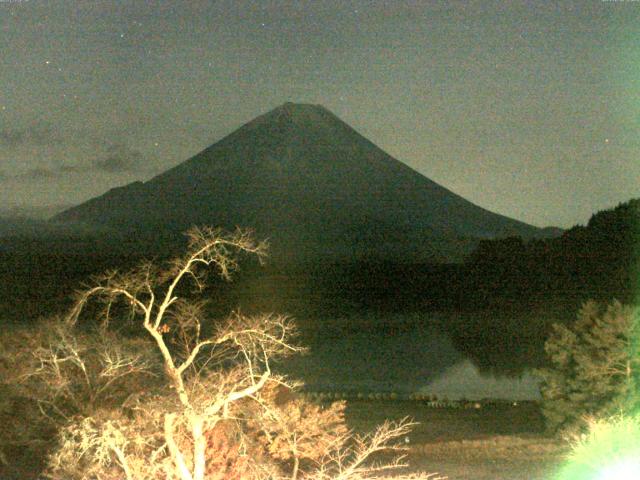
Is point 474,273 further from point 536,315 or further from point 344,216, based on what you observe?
point 344,216

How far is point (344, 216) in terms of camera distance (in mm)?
122750

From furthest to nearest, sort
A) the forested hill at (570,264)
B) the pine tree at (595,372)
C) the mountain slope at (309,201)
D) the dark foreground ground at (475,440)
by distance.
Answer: the mountain slope at (309,201) < the forested hill at (570,264) < the pine tree at (595,372) < the dark foreground ground at (475,440)

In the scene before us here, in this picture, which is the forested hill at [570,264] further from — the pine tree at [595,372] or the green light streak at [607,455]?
the green light streak at [607,455]

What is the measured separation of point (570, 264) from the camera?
2517 inches

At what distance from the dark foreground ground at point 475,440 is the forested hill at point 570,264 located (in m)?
31.2

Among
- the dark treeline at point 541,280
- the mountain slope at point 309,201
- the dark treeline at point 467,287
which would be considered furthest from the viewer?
the mountain slope at point 309,201

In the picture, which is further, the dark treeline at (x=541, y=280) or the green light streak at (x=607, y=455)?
the dark treeline at (x=541, y=280)

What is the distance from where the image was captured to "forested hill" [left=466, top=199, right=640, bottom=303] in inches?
2279

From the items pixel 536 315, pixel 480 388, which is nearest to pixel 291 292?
pixel 536 315

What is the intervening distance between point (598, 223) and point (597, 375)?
46.7m

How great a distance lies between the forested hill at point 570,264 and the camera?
57.9 m

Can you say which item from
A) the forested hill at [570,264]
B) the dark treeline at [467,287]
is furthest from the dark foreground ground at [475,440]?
the forested hill at [570,264]

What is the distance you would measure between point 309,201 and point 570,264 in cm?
6447

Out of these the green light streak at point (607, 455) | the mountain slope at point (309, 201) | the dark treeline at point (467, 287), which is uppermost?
the mountain slope at point (309, 201)
